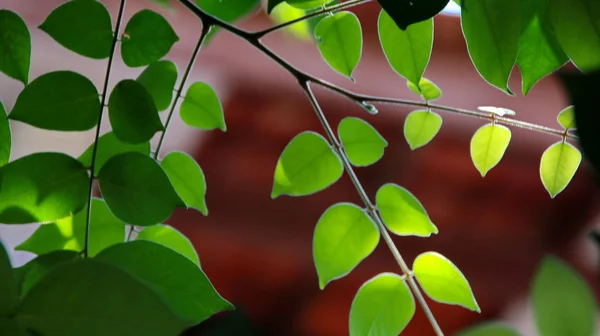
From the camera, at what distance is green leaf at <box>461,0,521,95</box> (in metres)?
0.32

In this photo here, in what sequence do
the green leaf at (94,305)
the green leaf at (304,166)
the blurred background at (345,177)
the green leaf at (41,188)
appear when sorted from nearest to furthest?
the green leaf at (94,305) → the green leaf at (41,188) → the green leaf at (304,166) → the blurred background at (345,177)

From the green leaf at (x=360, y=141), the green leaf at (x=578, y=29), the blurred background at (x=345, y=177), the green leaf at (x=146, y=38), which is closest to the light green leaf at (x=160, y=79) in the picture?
the green leaf at (x=146, y=38)

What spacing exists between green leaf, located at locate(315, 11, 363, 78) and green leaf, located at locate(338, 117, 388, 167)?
5 cm

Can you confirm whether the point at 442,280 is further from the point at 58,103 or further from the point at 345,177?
the point at 345,177

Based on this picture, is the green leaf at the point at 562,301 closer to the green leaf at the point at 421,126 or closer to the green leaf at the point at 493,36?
the green leaf at the point at 493,36

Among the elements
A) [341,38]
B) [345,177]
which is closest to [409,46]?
[341,38]

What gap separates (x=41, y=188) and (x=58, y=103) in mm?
53

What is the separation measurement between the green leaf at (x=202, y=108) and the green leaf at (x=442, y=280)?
169 millimetres

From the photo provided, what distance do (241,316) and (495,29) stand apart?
1948 millimetres

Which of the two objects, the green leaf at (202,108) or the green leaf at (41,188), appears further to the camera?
the green leaf at (202,108)

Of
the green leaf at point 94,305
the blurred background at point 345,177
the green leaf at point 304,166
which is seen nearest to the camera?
the green leaf at point 94,305

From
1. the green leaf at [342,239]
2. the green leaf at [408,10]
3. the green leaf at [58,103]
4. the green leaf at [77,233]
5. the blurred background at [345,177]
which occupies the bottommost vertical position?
the blurred background at [345,177]

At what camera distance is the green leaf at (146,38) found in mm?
390

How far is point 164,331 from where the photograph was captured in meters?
0.22
